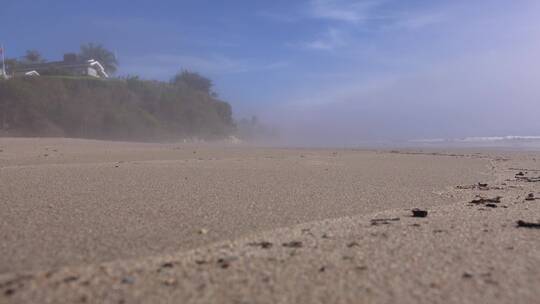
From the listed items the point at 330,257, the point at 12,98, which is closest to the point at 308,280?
the point at 330,257

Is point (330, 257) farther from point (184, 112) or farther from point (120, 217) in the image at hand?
point (184, 112)

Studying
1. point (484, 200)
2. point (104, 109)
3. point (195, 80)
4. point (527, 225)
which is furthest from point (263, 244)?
point (195, 80)

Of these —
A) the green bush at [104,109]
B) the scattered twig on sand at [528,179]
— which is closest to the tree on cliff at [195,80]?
the green bush at [104,109]

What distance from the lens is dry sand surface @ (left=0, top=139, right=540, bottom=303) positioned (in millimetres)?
1477

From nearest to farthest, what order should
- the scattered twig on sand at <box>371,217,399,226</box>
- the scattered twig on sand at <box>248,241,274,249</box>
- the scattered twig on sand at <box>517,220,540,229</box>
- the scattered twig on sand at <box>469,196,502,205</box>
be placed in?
the scattered twig on sand at <box>248,241,274,249</box> → the scattered twig on sand at <box>517,220,540,229</box> → the scattered twig on sand at <box>371,217,399,226</box> → the scattered twig on sand at <box>469,196,502,205</box>

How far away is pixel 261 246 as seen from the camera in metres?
2.02

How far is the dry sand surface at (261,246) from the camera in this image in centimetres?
148

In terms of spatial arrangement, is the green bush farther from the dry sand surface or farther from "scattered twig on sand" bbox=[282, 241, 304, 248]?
"scattered twig on sand" bbox=[282, 241, 304, 248]

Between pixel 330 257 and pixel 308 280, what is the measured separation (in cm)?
28

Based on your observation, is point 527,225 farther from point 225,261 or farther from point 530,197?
point 225,261

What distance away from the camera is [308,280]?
158cm

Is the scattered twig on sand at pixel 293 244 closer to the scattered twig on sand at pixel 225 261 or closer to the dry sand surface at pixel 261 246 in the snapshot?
the dry sand surface at pixel 261 246

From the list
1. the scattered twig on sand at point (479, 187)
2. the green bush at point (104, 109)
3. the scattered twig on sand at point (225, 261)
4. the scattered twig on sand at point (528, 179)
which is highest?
the green bush at point (104, 109)

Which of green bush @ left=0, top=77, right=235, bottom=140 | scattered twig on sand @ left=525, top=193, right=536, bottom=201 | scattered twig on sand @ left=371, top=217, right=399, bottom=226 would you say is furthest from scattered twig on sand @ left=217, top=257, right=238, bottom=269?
green bush @ left=0, top=77, right=235, bottom=140
